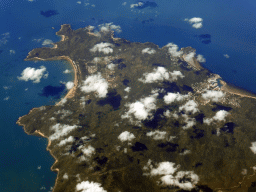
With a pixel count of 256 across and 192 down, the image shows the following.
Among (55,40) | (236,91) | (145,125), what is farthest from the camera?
(55,40)

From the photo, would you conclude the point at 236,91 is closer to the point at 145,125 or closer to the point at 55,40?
the point at 145,125

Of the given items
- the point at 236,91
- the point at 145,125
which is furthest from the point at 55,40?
the point at 236,91

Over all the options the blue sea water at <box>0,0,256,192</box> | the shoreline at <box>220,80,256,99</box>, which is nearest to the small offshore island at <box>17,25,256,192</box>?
the shoreline at <box>220,80,256,99</box>

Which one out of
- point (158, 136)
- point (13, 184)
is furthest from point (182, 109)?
point (13, 184)

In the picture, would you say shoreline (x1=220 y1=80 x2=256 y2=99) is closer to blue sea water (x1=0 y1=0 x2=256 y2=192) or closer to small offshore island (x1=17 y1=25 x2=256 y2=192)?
small offshore island (x1=17 y1=25 x2=256 y2=192)

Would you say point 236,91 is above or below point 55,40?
below

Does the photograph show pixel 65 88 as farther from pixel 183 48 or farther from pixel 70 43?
pixel 183 48
